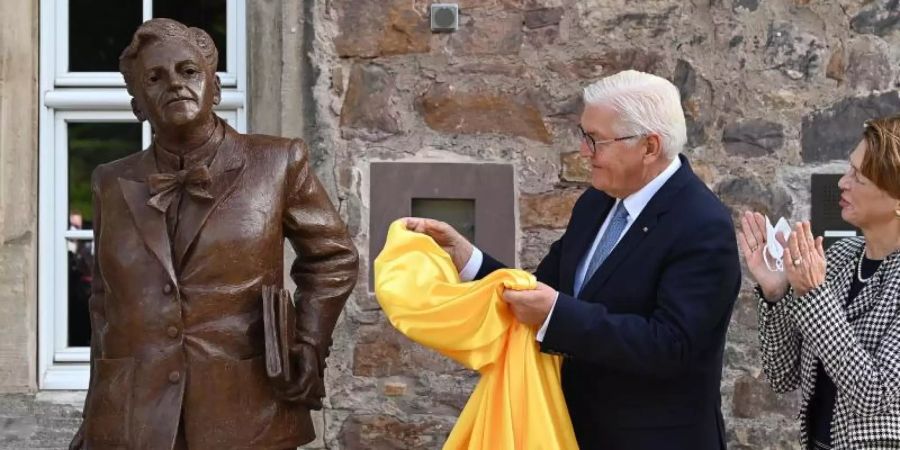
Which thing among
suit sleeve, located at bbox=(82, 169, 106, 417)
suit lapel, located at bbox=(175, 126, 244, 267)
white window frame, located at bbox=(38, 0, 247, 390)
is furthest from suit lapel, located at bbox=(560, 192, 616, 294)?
white window frame, located at bbox=(38, 0, 247, 390)

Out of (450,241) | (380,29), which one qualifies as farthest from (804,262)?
(380,29)

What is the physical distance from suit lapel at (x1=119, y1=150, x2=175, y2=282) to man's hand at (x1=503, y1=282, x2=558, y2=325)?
812 millimetres

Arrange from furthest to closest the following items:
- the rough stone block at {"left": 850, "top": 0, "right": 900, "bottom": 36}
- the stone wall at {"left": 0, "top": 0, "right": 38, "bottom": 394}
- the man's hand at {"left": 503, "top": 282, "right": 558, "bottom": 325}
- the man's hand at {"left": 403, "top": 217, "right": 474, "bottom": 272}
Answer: the stone wall at {"left": 0, "top": 0, "right": 38, "bottom": 394}
the rough stone block at {"left": 850, "top": 0, "right": 900, "bottom": 36}
the man's hand at {"left": 403, "top": 217, "right": 474, "bottom": 272}
the man's hand at {"left": 503, "top": 282, "right": 558, "bottom": 325}

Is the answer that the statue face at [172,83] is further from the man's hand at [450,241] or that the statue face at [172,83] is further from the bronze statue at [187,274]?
the man's hand at [450,241]

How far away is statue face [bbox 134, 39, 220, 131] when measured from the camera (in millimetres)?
3006

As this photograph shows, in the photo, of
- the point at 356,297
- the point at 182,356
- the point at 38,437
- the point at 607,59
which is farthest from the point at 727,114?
the point at 38,437

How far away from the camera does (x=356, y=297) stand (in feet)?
14.4

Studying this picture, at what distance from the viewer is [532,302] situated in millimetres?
2902

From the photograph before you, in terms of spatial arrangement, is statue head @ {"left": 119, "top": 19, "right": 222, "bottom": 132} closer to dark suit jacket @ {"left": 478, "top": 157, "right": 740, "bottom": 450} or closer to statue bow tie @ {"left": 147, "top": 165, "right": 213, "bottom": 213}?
statue bow tie @ {"left": 147, "top": 165, "right": 213, "bottom": 213}

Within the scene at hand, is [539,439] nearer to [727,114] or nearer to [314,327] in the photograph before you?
[314,327]

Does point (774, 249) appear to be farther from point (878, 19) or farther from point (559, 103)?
point (878, 19)

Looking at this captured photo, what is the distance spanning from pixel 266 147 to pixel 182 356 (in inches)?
22.0

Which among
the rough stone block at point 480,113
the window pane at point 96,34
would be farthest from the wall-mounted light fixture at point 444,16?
the window pane at point 96,34

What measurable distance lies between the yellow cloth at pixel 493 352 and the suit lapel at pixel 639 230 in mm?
162
